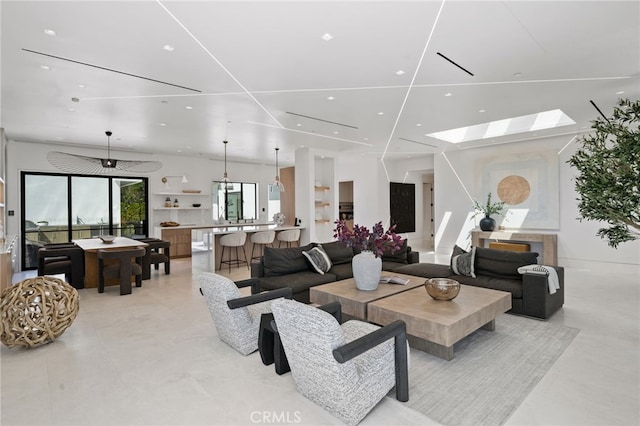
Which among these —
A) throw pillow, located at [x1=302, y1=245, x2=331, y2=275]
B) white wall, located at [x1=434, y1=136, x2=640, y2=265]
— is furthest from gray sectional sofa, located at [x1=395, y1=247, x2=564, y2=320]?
white wall, located at [x1=434, y1=136, x2=640, y2=265]

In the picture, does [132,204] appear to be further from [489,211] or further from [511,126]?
[511,126]

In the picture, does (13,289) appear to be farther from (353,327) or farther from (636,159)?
(636,159)

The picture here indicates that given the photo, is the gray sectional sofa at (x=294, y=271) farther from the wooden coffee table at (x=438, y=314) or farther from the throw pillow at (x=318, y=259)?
the wooden coffee table at (x=438, y=314)

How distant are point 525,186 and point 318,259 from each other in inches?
236

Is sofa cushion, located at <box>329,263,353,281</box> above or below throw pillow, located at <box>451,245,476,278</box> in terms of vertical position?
below

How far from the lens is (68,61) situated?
11.7ft

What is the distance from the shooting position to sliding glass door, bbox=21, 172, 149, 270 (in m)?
7.86

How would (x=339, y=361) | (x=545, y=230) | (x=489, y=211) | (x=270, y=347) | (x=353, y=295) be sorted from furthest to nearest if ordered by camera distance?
(x=489, y=211)
(x=545, y=230)
(x=353, y=295)
(x=270, y=347)
(x=339, y=361)

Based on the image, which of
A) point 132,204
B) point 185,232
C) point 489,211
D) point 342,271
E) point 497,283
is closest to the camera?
point 497,283

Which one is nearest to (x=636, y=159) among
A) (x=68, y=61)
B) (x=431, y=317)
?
(x=431, y=317)

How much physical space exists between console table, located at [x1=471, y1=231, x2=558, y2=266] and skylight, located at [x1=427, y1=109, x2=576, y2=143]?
231cm

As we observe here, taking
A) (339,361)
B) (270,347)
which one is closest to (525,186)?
(270,347)

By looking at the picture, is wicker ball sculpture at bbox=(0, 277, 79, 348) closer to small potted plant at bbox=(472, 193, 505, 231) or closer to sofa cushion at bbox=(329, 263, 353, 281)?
sofa cushion at bbox=(329, 263, 353, 281)

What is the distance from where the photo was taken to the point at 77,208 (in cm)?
848
